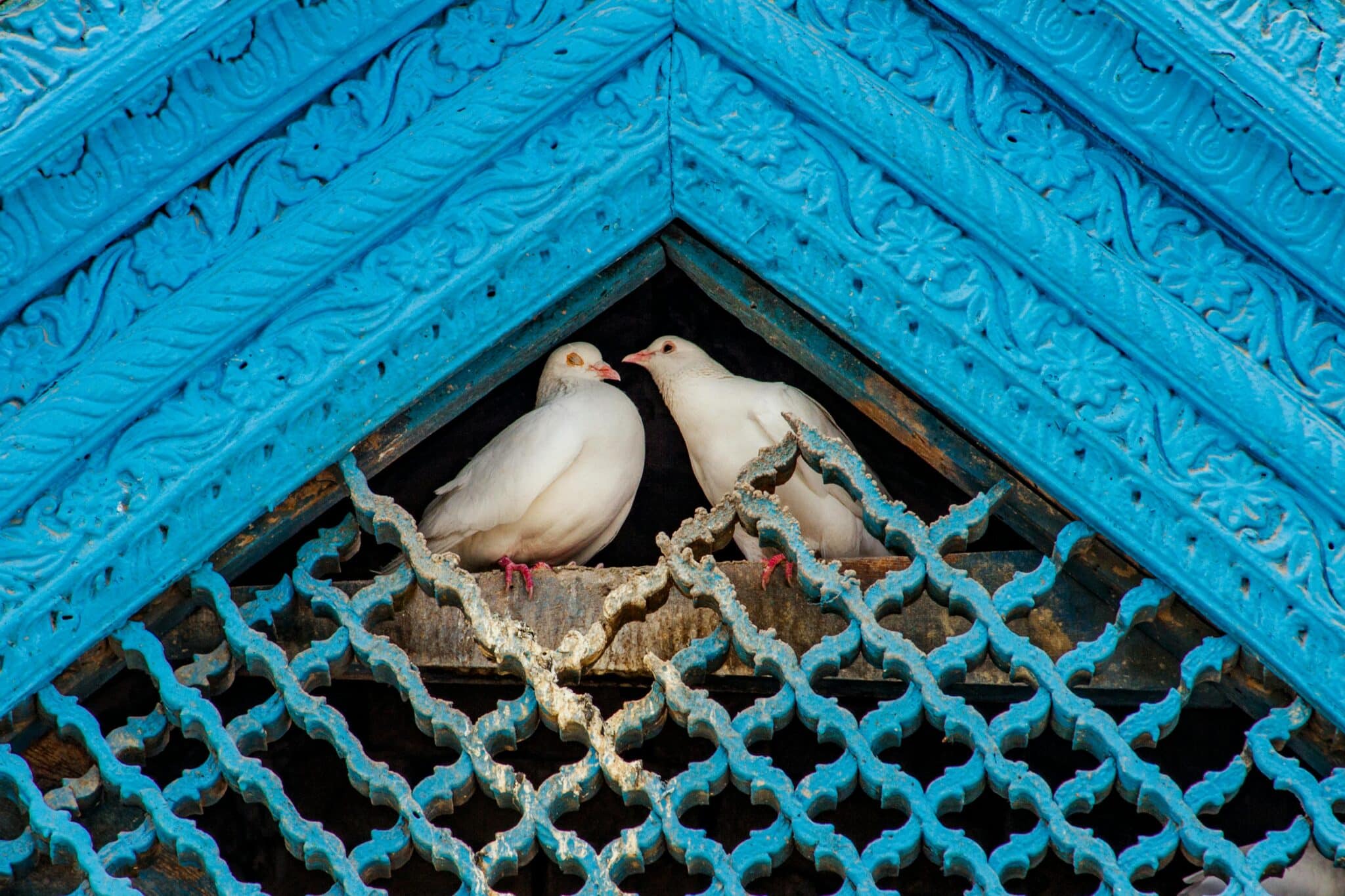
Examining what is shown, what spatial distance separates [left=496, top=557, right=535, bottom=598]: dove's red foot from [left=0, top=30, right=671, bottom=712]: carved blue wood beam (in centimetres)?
47

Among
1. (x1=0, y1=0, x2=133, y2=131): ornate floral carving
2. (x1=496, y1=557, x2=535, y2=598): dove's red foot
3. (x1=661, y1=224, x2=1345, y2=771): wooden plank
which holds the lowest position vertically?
(x1=0, y1=0, x2=133, y2=131): ornate floral carving

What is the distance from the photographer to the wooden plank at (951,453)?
211cm

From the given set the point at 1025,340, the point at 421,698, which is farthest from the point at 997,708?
the point at 421,698

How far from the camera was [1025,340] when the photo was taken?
6.91 feet

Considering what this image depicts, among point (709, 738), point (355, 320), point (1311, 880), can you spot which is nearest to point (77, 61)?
point (355, 320)

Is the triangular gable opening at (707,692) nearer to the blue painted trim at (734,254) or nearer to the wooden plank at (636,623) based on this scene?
the wooden plank at (636,623)

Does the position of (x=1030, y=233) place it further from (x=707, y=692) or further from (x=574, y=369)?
(x=574, y=369)

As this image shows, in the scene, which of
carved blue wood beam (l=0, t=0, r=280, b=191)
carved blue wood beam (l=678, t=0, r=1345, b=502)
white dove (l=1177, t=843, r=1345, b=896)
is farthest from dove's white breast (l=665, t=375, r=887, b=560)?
carved blue wood beam (l=0, t=0, r=280, b=191)

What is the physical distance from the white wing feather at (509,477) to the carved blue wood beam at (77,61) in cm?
101

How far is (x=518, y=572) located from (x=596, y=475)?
30 centimetres

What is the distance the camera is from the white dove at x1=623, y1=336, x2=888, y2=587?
280cm

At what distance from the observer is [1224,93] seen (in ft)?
6.55

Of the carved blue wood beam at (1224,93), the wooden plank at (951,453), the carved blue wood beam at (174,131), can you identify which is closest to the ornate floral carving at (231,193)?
the carved blue wood beam at (174,131)

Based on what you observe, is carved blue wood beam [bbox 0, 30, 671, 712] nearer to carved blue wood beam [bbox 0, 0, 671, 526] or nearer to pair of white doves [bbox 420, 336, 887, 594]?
carved blue wood beam [bbox 0, 0, 671, 526]
